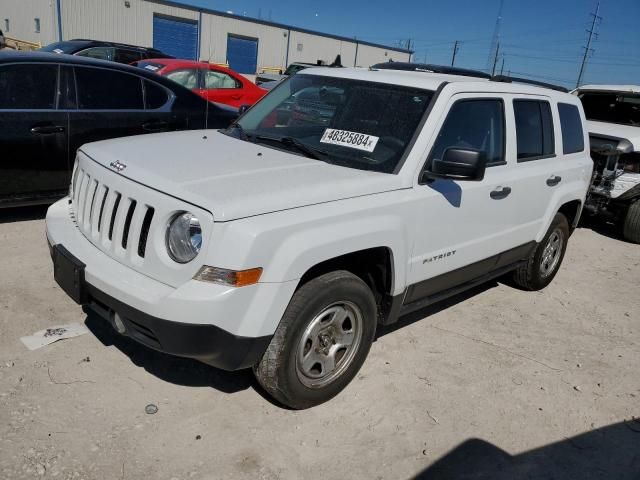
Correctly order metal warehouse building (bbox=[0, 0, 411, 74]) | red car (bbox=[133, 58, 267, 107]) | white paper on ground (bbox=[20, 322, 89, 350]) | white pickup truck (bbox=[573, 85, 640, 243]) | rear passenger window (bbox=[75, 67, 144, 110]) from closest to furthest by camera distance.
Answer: white paper on ground (bbox=[20, 322, 89, 350]), rear passenger window (bbox=[75, 67, 144, 110]), white pickup truck (bbox=[573, 85, 640, 243]), red car (bbox=[133, 58, 267, 107]), metal warehouse building (bbox=[0, 0, 411, 74])

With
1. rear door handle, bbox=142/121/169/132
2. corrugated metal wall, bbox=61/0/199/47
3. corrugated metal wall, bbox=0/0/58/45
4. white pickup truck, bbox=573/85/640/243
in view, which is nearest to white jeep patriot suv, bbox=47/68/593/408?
rear door handle, bbox=142/121/169/132

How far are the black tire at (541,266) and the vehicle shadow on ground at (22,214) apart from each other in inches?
192

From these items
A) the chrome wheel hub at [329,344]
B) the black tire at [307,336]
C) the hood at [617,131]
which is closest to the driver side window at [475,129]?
the black tire at [307,336]

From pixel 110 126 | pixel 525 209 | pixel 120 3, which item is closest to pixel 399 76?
pixel 525 209

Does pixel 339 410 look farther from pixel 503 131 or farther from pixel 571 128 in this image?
pixel 571 128

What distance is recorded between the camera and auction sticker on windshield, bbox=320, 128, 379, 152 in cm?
351

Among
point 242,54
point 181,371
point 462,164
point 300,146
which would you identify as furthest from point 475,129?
point 242,54

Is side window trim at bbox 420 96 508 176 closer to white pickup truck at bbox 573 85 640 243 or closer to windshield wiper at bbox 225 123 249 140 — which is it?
windshield wiper at bbox 225 123 249 140

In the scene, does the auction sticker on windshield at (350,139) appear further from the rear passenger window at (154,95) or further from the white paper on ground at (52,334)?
the rear passenger window at (154,95)

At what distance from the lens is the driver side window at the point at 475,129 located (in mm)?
3627

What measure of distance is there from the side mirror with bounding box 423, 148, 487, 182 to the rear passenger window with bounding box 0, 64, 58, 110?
3983 millimetres

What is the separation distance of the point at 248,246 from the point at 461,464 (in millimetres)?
1654

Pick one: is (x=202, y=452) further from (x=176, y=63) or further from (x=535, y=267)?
(x=176, y=63)

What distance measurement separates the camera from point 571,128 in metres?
5.18
